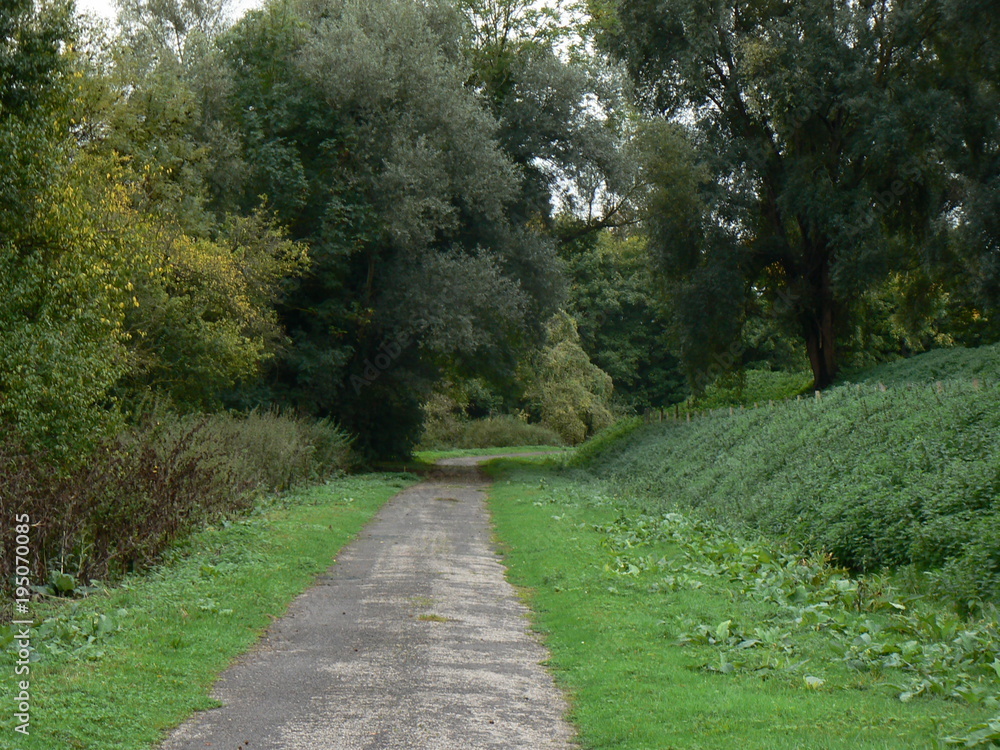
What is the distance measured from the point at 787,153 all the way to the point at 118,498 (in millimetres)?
27438

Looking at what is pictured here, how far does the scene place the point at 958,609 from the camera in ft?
34.6

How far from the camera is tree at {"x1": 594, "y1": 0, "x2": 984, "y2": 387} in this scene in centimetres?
2898

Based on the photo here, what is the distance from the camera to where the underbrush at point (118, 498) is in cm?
1057

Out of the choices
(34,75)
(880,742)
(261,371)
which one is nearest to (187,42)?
(261,371)

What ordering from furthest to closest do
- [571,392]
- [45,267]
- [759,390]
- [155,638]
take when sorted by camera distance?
[571,392], [759,390], [45,267], [155,638]

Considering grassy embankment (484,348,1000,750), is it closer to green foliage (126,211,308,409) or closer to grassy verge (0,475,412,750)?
grassy verge (0,475,412,750)

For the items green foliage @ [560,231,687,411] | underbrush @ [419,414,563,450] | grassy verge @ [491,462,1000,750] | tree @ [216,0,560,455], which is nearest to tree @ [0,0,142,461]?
grassy verge @ [491,462,1000,750]

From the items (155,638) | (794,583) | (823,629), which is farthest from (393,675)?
(794,583)

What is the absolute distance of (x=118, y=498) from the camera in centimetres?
1239

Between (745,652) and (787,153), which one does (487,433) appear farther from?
(745,652)

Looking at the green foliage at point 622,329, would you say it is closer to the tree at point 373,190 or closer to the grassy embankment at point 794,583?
the tree at point 373,190

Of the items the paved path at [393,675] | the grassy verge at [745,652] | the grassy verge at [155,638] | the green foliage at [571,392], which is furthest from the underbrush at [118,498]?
the green foliage at [571,392]

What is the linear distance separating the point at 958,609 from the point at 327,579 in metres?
7.67

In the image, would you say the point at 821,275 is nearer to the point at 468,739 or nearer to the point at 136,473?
the point at 136,473
